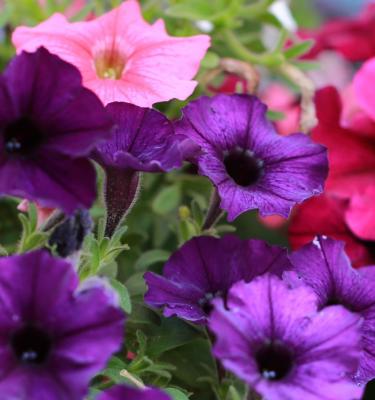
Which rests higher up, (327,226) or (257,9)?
(257,9)

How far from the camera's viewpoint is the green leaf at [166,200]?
0.68 metres

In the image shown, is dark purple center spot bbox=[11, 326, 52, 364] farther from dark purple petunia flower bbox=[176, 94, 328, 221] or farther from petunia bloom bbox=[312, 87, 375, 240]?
petunia bloom bbox=[312, 87, 375, 240]

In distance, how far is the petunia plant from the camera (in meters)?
0.36

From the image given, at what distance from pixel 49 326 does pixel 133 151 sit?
0.12 meters

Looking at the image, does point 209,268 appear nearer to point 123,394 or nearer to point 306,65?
point 123,394

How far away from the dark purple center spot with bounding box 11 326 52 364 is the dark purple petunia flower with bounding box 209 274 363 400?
3.1 inches

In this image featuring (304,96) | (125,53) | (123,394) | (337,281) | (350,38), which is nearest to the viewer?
(123,394)

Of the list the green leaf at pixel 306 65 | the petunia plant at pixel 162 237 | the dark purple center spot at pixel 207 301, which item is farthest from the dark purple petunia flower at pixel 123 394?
the green leaf at pixel 306 65

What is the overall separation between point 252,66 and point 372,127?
0.40ft

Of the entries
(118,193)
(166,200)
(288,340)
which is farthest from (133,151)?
(166,200)

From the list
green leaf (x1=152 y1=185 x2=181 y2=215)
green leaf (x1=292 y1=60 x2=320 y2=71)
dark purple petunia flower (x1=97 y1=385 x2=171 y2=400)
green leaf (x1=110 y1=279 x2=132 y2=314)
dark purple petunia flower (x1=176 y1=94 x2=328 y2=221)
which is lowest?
green leaf (x1=152 y1=185 x2=181 y2=215)

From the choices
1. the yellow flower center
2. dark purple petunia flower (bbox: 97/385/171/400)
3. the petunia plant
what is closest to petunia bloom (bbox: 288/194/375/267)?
the petunia plant

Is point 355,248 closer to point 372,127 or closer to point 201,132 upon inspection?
point 372,127

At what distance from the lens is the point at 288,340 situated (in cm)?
39
